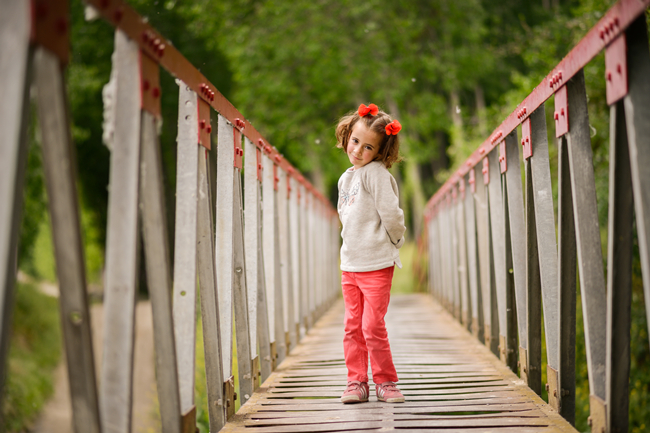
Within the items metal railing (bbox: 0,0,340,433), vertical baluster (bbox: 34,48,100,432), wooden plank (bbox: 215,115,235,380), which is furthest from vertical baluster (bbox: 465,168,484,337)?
vertical baluster (bbox: 34,48,100,432)

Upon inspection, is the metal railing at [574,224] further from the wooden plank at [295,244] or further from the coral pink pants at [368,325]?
the wooden plank at [295,244]

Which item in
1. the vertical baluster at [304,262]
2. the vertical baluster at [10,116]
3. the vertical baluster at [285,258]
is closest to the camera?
the vertical baluster at [10,116]

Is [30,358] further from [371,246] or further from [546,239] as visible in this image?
[546,239]

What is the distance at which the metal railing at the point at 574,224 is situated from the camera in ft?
5.59

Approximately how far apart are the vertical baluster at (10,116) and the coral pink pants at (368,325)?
181 centimetres

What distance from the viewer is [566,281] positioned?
2348 mm

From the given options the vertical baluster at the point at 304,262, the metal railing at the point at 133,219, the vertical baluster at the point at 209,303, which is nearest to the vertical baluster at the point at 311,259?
the vertical baluster at the point at 304,262

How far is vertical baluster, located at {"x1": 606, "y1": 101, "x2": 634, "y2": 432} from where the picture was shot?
1.81 metres

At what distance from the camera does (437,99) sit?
15719mm

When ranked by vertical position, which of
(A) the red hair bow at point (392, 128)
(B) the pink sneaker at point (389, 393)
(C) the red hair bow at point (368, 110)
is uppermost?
(C) the red hair bow at point (368, 110)

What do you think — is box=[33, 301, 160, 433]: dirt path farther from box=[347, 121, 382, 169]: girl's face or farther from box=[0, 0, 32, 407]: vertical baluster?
box=[0, 0, 32, 407]: vertical baluster

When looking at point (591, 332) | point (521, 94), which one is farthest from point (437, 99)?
point (591, 332)

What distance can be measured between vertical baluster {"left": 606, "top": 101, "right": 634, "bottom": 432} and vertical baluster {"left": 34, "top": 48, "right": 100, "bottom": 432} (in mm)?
1405

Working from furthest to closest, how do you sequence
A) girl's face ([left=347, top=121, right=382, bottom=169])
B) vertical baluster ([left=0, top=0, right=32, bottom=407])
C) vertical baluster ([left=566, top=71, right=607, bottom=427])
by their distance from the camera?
1. girl's face ([left=347, top=121, right=382, bottom=169])
2. vertical baluster ([left=566, top=71, right=607, bottom=427])
3. vertical baluster ([left=0, top=0, right=32, bottom=407])
